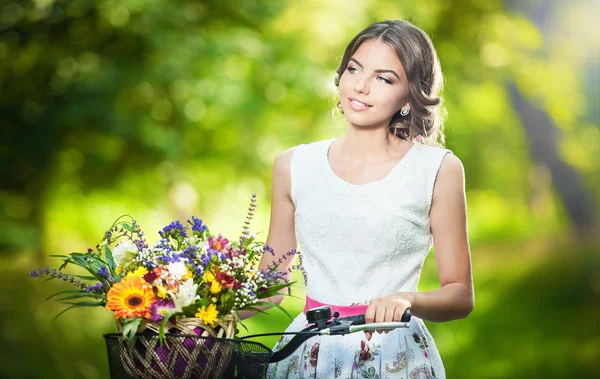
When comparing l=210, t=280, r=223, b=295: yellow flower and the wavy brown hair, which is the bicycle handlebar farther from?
the wavy brown hair

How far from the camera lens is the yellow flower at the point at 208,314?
1.58m

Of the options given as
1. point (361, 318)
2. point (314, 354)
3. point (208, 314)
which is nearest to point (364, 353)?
point (314, 354)

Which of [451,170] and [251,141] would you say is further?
[251,141]

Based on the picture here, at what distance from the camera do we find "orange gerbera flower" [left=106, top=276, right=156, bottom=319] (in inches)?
61.1

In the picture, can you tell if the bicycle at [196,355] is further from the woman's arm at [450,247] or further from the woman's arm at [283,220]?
the woman's arm at [283,220]

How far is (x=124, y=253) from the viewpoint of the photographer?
1689 mm

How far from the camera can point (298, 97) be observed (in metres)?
7.65

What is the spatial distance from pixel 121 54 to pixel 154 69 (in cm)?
34

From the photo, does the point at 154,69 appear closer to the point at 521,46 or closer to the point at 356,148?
the point at 521,46

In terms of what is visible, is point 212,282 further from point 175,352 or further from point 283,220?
point 283,220

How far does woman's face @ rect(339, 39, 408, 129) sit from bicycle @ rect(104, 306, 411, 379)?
2.15 feet

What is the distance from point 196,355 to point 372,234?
68cm

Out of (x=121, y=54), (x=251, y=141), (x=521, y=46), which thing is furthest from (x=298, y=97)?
(x=521, y=46)

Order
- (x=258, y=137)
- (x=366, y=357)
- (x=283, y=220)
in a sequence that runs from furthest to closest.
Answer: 1. (x=258, y=137)
2. (x=283, y=220)
3. (x=366, y=357)
